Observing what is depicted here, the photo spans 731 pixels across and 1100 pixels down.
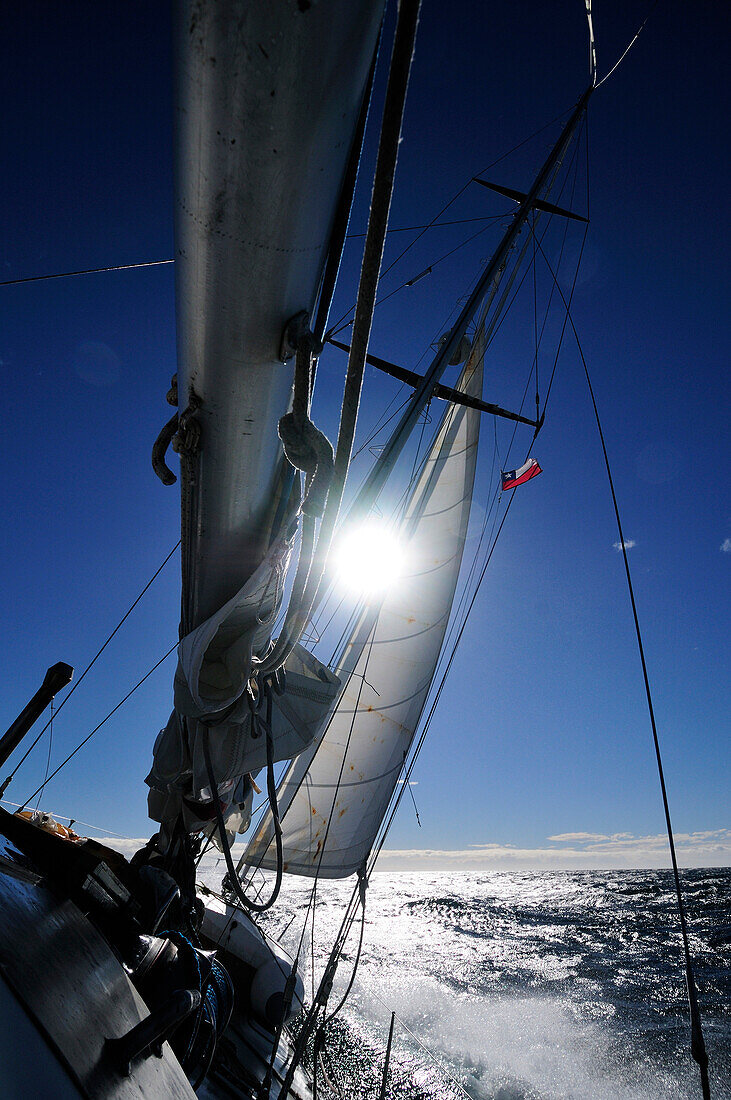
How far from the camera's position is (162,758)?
3342mm

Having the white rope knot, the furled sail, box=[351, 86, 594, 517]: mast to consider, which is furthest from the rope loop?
the furled sail

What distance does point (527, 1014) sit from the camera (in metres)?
11.8

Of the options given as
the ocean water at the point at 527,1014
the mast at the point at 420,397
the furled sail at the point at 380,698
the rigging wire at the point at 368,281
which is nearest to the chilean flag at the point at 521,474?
the furled sail at the point at 380,698

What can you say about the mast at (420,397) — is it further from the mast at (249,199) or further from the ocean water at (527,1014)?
the ocean water at (527,1014)

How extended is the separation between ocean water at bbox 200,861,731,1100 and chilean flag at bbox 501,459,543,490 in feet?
27.4

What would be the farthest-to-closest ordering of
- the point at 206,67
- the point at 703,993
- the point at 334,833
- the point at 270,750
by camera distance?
1. the point at 703,993
2. the point at 334,833
3. the point at 270,750
4. the point at 206,67

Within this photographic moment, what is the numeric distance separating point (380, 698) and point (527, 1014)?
33.1ft

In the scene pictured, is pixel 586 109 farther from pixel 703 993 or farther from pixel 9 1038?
pixel 703 993

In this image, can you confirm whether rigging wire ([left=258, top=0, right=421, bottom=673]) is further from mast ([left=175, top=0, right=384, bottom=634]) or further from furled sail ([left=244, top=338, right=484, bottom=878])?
furled sail ([left=244, top=338, right=484, bottom=878])

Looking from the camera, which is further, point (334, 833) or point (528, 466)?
point (528, 466)

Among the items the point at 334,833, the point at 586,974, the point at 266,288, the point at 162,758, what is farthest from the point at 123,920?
the point at 586,974

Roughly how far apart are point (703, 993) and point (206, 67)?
65.8 ft

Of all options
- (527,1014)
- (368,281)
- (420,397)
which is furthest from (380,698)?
(527,1014)

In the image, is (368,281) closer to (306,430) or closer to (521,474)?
(306,430)
